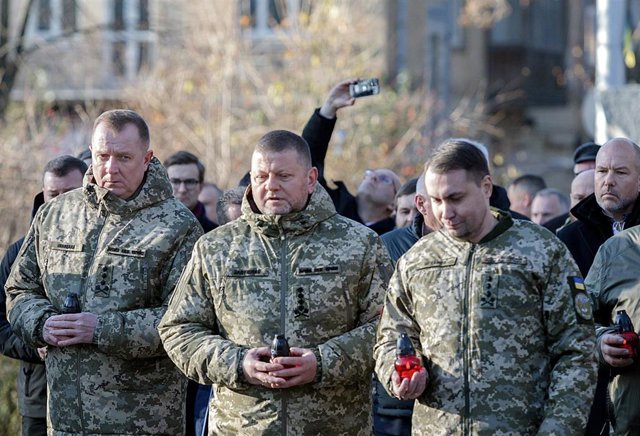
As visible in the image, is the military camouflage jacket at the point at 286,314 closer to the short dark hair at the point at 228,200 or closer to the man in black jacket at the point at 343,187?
the short dark hair at the point at 228,200

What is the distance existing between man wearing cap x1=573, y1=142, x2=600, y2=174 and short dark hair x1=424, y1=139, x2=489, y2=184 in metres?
3.87

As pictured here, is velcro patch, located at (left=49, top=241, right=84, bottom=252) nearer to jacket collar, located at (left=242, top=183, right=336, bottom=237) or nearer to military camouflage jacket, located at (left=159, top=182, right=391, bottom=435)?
military camouflage jacket, located at (left=159, top=182, right=391, bottom=435)

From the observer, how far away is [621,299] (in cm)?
609

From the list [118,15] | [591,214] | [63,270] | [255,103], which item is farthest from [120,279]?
[118,15]

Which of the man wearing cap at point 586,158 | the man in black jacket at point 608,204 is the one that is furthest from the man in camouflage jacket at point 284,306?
the man wearing cap at point 586,158

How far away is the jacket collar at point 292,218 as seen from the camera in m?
5.82

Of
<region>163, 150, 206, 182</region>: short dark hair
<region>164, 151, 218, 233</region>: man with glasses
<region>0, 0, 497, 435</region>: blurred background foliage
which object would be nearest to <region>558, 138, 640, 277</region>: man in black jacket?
<region>164, 151, 218, 233</region>: man with glasses

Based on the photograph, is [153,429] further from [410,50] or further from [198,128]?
[410,50]

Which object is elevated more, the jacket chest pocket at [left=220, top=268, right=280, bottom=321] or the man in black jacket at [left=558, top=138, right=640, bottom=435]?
the man in black jacket at [left=558, top=138, right=640, bottom=435]

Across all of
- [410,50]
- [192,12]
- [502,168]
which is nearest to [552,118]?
[410,50]

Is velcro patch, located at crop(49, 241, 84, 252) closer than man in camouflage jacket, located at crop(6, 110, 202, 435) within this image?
No

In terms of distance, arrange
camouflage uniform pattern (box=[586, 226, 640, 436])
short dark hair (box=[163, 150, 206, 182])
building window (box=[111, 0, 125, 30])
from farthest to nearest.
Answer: building window (box=[111, 0, 125, 30]) → short dark hair (box=[163, 150, 206, 182]) → camouflage uniform pattern (box=[586, 226, 640, 436])

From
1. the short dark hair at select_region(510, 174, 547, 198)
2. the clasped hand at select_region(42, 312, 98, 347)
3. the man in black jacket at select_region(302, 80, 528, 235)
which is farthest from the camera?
the short dark hair at select_region(510, 174, 547, 198)

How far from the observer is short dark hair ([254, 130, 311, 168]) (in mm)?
5852
